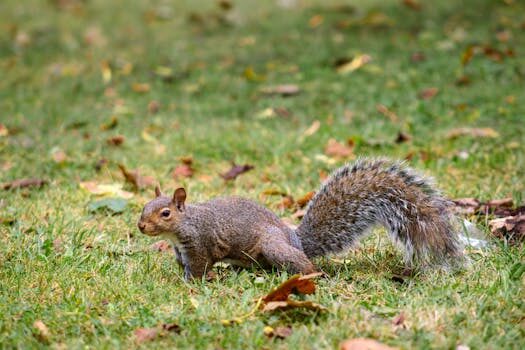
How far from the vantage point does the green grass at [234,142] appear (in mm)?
2709

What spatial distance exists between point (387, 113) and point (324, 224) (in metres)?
2.85

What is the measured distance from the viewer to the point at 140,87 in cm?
700

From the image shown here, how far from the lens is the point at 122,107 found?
6.52 meters

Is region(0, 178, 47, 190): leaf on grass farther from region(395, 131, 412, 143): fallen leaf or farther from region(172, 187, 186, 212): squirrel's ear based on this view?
region(395, 131, 412, 143): fallen leaf

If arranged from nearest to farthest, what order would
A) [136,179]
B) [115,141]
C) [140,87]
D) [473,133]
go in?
[136,179]
[473,133]
[115,141]
[140,87]

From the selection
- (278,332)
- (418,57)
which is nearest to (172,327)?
(278,332)

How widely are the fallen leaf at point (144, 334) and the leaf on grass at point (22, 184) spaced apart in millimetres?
2171

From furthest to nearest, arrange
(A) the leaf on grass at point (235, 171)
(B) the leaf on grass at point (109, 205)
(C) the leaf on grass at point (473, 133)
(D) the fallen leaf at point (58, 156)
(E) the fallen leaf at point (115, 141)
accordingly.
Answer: (E) the fallen leaf at point (115, 141) → (C) the leaf on grass at point (473, 133) → (D) the fallen leaf at point (58, 156) → (A) the leaf on grass at point (235, 171) → (B) the leaf on grass at point (109, 205)

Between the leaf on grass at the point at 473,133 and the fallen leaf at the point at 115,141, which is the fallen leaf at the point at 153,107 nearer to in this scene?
the fallen leaf at the point at 115,141

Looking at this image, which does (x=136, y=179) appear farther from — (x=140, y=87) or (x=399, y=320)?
(x=140, y=87)

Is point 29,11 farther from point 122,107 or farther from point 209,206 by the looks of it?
point 209,206

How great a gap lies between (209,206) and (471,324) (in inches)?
52.1

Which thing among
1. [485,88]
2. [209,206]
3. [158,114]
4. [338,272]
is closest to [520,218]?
[338,272]

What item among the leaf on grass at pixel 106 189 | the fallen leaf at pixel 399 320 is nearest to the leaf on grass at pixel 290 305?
the fallen leaf at pixel 399 320
